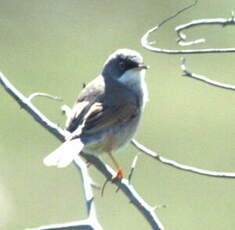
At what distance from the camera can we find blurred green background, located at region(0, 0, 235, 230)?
1153 centimetres

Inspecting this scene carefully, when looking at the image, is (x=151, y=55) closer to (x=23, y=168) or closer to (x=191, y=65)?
(x=191, y=65)

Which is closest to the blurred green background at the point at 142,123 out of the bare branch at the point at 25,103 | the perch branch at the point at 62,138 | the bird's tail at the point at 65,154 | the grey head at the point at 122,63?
the grey head at the point at 122,63

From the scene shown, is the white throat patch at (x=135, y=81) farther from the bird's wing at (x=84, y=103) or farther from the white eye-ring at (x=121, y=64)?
the bird's wing at (x=84, y=103)

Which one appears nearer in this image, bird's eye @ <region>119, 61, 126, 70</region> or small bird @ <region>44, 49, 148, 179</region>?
small bird @ <region>44, 49, 148, 179</region>

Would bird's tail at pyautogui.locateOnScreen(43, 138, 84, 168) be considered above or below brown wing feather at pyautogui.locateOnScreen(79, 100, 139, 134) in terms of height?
above

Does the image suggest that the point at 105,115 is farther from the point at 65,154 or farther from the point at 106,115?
the point at 65,154

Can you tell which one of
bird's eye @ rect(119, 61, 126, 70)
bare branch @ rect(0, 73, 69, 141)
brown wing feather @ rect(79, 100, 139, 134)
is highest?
bare branch @ rect(0, 73, 69, 141)

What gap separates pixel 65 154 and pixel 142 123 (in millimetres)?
6744

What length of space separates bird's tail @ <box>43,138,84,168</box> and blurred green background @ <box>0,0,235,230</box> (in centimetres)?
441

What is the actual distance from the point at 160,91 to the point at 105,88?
7.04 meters

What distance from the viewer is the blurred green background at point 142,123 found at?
1153 centimetres

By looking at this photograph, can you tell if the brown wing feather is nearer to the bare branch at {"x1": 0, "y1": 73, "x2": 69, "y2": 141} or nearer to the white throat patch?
the white throat patch

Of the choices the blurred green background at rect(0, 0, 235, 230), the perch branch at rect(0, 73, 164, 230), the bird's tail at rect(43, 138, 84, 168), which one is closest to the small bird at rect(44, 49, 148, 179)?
the bird's tail at rect(43, 138, 84, 168)

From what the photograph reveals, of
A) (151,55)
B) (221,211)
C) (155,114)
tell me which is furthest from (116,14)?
(221,211)
